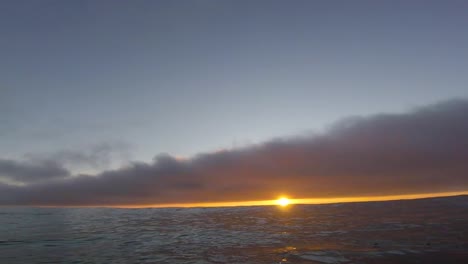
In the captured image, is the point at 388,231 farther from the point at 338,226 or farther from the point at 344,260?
the point at 344,260

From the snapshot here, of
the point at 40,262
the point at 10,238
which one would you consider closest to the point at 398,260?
the point at 40,262

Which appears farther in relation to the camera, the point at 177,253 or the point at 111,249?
the point at 111,249

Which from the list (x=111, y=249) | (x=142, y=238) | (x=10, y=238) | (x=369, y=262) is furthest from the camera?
(x=10, y=238)

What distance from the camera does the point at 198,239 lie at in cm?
3055

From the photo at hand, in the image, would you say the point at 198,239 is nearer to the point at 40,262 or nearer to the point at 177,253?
the point at 177,253

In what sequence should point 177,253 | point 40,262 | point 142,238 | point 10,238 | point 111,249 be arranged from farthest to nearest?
point 10,238
point 142,238
point 111,249
point 177,253
point 40,262

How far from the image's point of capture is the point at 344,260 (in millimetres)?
20156

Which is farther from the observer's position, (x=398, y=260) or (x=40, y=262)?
(x=40, y=262)

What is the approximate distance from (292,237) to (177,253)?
10157mm

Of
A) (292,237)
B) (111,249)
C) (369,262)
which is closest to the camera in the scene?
(369,262)

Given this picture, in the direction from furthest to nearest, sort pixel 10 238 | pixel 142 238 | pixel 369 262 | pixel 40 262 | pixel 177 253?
pixel 10 238, pixel 142 238, pixel 177 253, pixel 40 262, pixel 369 262

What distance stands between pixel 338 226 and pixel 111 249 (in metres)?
21.4

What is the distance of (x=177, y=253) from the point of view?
24000 mm

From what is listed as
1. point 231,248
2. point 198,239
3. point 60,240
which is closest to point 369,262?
point 231,248
